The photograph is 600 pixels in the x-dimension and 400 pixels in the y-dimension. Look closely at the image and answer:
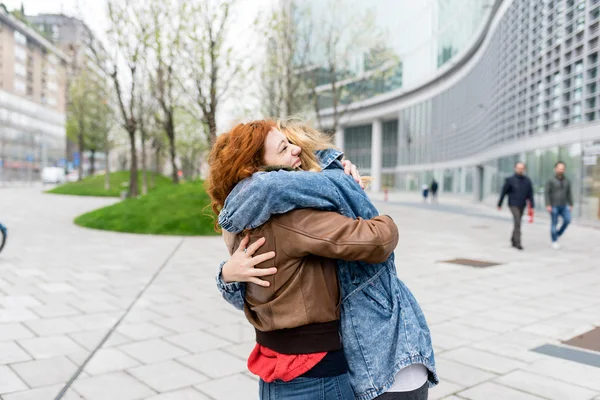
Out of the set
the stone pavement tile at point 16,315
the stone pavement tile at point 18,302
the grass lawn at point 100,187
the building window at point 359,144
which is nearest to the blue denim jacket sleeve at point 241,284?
the stone pavement tile at point 16,315

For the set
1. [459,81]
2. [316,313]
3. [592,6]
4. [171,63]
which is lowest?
[316,313]

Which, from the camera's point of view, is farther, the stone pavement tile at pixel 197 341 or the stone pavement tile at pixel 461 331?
the stone pavement tile at pixel 461 331

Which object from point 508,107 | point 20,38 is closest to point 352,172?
point 508,107

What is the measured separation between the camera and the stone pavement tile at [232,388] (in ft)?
12.2

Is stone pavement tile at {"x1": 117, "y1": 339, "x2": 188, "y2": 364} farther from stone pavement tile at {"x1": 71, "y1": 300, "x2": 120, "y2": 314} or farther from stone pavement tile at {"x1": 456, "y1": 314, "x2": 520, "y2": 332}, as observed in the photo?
stone pavement tile at {"x1": 456, "y1": 314, "x2": 520, "y2": 332}

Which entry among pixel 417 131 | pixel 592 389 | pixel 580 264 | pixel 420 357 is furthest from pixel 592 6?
pixel 417 131

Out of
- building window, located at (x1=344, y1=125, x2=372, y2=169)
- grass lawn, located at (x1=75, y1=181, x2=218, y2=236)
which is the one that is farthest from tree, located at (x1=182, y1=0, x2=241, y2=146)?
building window, located at (x1=344, y1=125, x2=372, y2=169)

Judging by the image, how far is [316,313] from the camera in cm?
162

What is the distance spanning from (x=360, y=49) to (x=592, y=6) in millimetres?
10232

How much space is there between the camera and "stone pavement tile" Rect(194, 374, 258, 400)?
3732 mm

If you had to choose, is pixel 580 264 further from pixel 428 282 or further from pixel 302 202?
pixel 302 202

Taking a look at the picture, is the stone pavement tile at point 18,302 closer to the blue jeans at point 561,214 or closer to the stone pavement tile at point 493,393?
the stone pavement tile at point 493,393

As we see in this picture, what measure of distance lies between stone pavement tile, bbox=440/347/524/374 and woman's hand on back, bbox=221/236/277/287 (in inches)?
126

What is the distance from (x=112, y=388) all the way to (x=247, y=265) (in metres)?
2.70
